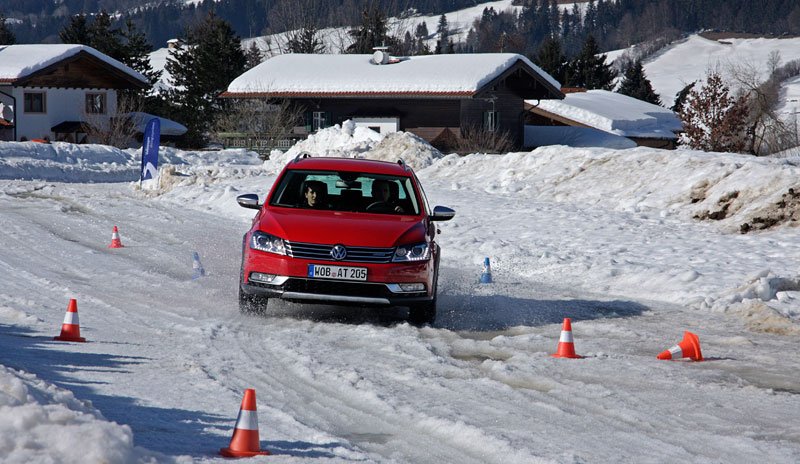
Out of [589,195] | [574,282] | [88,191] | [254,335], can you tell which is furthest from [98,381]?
[88,191]

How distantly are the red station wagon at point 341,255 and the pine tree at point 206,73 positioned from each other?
60.4 m

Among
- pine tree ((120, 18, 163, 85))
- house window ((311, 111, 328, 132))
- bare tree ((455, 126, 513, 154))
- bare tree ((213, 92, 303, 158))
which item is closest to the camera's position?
bare tree ((455, 126, 513, 154))

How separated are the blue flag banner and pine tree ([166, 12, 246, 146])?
Result: 42.3 meters

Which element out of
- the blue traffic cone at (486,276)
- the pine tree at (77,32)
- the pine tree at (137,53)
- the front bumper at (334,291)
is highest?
the pine tree at (77,32)

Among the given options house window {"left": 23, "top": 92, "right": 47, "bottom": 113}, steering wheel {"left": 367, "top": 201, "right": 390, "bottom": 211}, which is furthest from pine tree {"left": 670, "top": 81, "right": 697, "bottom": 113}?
steering wheel {"left": 367, "top": 201, "right": 390, "bottom": 211}

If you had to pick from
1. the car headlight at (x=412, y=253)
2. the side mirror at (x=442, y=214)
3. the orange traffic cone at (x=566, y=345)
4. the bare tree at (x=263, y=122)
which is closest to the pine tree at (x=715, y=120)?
the bare tree at (x=263, y=122)

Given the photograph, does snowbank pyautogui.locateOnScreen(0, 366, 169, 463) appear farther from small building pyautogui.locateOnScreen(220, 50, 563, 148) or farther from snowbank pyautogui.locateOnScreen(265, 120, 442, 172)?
small building pyautogui.locateOnScreen(220, 50, 563, 148)

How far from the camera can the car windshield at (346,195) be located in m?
11.5

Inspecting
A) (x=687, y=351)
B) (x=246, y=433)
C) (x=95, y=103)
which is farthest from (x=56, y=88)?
(x=246, y=433)

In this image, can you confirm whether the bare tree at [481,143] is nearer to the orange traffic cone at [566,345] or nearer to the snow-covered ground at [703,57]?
the orange traffic cone at [566,345]

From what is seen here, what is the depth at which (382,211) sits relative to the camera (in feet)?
37.7

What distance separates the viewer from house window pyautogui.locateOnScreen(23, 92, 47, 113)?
57.5m

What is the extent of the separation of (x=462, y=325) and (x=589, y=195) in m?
14.1

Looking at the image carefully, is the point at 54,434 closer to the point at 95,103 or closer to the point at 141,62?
the point at 95,103
